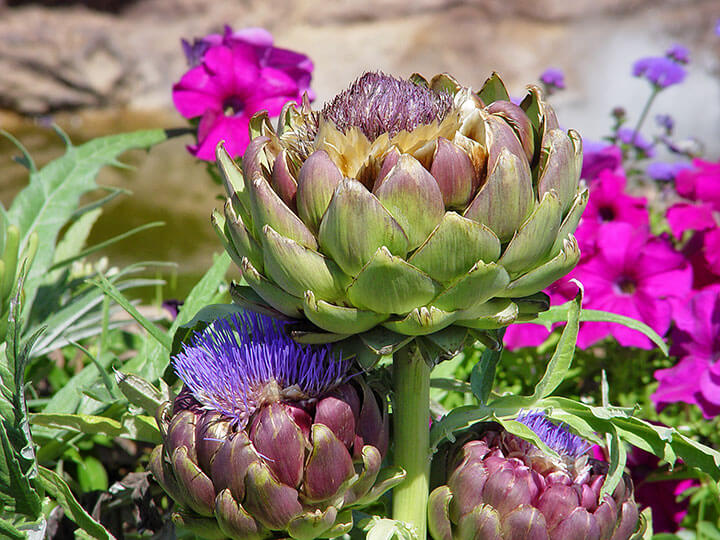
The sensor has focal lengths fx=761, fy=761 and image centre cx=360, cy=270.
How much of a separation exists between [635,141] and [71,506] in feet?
3.98

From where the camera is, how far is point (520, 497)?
1.81 feet

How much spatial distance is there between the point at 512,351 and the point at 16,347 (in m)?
0.71

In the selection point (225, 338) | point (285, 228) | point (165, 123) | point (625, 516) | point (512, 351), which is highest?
point (285, 228)


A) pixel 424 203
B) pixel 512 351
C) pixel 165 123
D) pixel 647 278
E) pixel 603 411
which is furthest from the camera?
pixel 165 123

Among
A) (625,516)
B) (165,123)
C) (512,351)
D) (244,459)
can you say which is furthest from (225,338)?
(165,123)

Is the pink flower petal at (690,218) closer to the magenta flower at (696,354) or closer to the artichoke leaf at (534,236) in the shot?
the magenta flower at (696,354)

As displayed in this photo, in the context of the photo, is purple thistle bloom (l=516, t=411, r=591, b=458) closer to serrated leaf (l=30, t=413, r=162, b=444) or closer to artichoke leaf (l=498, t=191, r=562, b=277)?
artichoke leaf (l=498, t=191, r=562, b=277)

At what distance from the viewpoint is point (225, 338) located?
592 mm

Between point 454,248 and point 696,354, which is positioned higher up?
point 454,248

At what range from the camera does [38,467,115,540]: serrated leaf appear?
0.59m

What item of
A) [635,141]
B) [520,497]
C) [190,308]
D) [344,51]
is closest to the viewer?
[520,497]

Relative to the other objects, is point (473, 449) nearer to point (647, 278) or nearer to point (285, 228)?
point (285, 228)

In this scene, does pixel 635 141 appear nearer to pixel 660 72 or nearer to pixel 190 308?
pixel 660 72

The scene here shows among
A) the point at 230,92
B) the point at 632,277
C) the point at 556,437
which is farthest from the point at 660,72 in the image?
the point at 556,437
